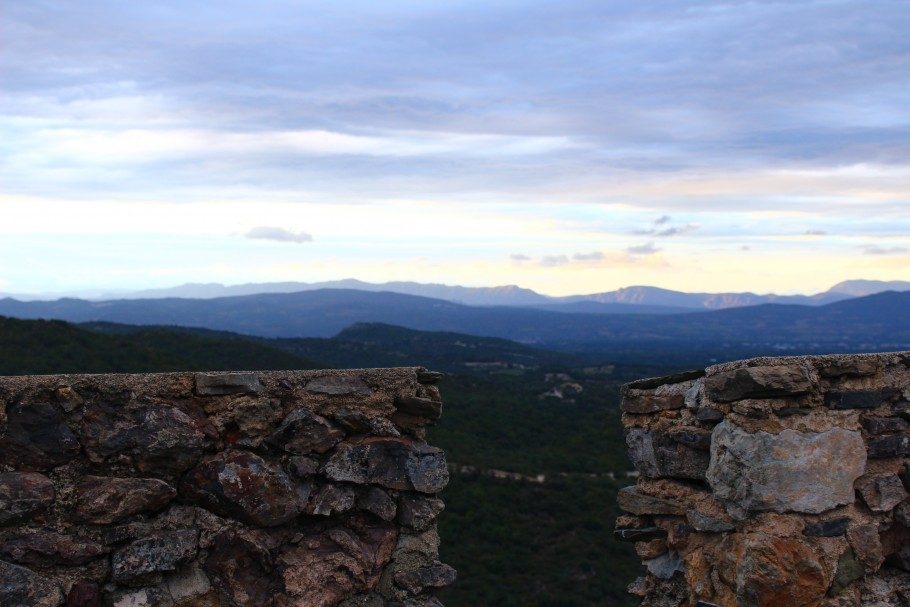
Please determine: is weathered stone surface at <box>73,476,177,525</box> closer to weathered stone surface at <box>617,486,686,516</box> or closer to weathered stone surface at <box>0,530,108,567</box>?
weathered stone surface at <box>0,530,108,567</box>

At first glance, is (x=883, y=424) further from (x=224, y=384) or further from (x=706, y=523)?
(x=224, y=384)

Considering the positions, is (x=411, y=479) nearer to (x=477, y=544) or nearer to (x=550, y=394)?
(x=477, y=544)

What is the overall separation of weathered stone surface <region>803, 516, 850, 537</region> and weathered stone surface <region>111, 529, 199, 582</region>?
9.15ft

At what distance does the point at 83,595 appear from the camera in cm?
369

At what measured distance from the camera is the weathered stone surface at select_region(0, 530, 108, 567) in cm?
364

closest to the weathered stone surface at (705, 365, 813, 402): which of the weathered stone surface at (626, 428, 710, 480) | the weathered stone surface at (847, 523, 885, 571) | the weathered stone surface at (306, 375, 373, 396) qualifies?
the weathered stone surface at (626, 428, 710, 480)

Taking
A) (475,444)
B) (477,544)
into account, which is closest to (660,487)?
(477,544)

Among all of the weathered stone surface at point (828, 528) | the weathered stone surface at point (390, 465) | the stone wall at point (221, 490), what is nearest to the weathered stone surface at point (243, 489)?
the stone wall at point (221, 490)

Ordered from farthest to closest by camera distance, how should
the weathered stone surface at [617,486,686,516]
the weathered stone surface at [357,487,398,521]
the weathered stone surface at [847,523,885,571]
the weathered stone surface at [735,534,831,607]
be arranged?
the weathered stone surface at [617,486,686,516]
the weathered stone surface at [847,523,885,571]
the weathered stone surface at [357,487,398,521]
the weathered stone surface at [735,534,831,607]

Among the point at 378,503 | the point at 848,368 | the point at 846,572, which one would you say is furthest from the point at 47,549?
the point at 848,368

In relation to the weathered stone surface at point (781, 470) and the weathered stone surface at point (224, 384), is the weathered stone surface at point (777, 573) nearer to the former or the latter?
the weathered stone surface at point (781, 470)

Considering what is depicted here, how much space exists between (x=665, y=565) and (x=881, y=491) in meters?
1.11

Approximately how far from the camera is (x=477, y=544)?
19000 mm

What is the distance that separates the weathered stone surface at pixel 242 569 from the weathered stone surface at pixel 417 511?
25.1 inches
